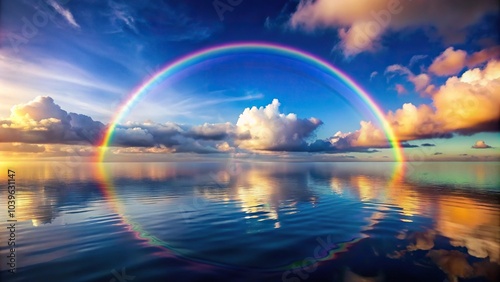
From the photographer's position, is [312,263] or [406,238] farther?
[406,238]

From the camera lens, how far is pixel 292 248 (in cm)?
1532

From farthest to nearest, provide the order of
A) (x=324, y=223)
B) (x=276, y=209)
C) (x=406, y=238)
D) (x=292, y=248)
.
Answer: (x=276, y=209) < (x=324, y=223) < (x=406, y=238) < (x=292, y=248)

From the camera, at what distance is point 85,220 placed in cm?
2314

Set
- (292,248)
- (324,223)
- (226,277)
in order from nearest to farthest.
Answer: (226,277)
(292,248)
(324,223)

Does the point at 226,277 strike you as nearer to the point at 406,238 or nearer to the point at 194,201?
the point at 406,238

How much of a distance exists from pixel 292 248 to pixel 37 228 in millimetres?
20871

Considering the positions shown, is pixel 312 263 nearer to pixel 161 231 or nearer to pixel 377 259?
pixel 377 259

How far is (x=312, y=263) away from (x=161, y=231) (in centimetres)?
1219

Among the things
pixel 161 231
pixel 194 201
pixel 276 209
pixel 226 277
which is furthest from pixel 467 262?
pixel 194 201

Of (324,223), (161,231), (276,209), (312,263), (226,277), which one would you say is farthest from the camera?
(276,209)

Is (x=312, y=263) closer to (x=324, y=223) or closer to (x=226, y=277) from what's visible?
(x=226, y=277)

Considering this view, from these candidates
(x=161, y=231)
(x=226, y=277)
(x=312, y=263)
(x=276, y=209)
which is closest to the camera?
(x=226, y=277)

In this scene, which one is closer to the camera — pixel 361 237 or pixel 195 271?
pixel 195 271

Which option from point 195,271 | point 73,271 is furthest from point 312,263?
point 73,271
